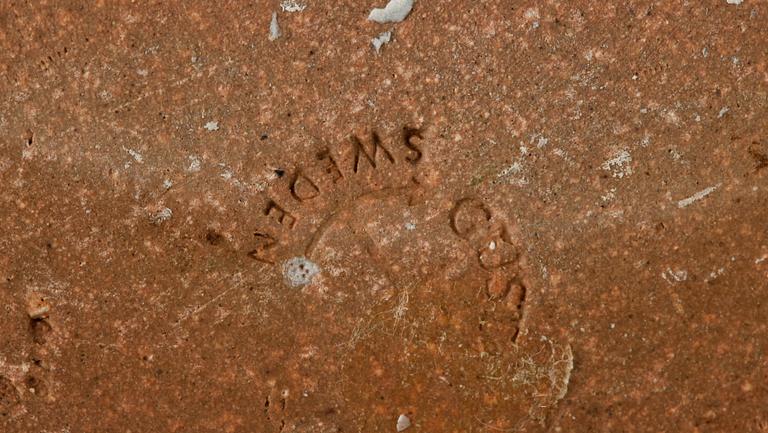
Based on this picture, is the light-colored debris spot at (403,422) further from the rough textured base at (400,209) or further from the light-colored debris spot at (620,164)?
the light-colored debris spot at (620,164)

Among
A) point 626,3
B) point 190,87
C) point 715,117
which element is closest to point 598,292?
point 715,117

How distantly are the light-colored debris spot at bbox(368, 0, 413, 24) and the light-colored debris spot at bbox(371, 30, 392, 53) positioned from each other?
1.7 inches

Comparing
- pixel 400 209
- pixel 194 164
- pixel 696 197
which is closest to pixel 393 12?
pixel 400 209

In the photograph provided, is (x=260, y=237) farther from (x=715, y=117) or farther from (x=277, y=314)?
(x=715, y=117)

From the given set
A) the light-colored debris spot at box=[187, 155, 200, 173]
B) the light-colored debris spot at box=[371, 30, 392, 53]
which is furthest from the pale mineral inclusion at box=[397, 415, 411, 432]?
the light-colored debris spot at box=[371, 30, 392, 53]

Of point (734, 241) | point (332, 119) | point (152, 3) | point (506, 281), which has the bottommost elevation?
point (734, 241)

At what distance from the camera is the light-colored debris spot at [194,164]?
7.55 feet

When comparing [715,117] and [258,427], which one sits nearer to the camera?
[715,117]

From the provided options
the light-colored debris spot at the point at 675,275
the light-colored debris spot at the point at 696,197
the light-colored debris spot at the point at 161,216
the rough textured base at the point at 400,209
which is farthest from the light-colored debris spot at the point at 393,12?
the light-colored debris spot at the point at 675,275

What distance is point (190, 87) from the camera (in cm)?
229

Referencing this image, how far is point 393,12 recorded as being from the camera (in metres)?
2.24

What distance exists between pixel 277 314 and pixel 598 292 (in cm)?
114

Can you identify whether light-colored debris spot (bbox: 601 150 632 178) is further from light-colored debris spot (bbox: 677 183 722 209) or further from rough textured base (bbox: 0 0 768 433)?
light-colored debris spot (bbox: 677 183 722 209)

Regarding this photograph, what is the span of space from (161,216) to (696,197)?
1.88 metres
